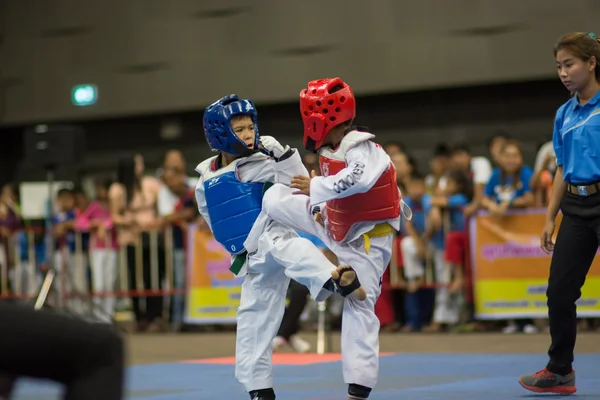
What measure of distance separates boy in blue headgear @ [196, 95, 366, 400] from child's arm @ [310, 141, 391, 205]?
0.90 ft

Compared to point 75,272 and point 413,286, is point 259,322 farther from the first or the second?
point 75,272

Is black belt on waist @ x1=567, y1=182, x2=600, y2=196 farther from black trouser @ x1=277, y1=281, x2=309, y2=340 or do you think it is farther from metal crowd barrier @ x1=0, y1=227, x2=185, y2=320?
metal crowd barrier @ x1=0, y1=227, x2=185, y2=320

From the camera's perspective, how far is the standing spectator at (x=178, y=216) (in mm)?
10781

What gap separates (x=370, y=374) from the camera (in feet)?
13.8

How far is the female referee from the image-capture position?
15.1 ft

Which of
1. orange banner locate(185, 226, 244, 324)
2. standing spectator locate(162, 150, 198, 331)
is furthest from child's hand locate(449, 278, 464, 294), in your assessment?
standing spectator locate(162, 150, 198, 331)

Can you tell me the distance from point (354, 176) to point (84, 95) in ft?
40.2

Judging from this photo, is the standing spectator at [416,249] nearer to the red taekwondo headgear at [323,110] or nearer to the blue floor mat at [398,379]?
the blue floor mat at [398,379]

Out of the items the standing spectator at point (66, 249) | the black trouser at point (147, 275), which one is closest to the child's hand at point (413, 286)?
the black trouser at point (147, 275)

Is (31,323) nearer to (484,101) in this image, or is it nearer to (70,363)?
(70,363)

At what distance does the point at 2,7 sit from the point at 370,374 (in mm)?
13880

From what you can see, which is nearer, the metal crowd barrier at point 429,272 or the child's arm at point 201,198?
the child's arm at point 201,198

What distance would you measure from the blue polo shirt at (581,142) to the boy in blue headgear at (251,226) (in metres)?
1.30

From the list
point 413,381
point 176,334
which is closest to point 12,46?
point 176,334
